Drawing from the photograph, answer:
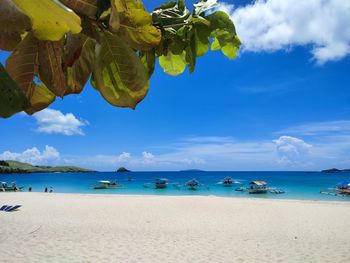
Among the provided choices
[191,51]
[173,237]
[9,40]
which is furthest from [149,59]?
[173,237]

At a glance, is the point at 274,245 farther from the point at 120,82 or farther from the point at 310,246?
the point at 120,82

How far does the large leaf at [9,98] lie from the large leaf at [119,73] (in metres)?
0.10

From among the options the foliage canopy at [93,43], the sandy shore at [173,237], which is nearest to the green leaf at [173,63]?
the foliage canopy at [93,43]

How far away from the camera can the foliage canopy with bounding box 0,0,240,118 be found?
0.21 meters

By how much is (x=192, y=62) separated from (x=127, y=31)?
5.5 inches

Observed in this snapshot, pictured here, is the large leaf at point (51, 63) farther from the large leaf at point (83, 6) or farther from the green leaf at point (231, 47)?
the green leaf at point (231, 47)

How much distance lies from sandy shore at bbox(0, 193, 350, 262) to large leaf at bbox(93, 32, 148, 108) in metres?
7.25

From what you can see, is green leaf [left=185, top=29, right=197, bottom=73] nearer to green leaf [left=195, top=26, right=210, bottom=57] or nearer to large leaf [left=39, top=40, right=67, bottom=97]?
green leaf [left=195, top=26, right=210, bottom=57]

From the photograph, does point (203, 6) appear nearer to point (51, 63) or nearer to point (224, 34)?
point (224, 34)

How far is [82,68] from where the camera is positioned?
13.6 inches

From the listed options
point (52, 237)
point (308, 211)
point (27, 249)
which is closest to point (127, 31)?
point (27, 249)

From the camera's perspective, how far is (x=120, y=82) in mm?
320

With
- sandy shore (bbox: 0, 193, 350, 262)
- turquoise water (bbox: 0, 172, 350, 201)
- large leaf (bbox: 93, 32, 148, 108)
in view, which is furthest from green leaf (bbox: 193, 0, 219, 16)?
turquoise water (bbox: 0, 172, 350, 201)

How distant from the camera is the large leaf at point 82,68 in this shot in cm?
32
